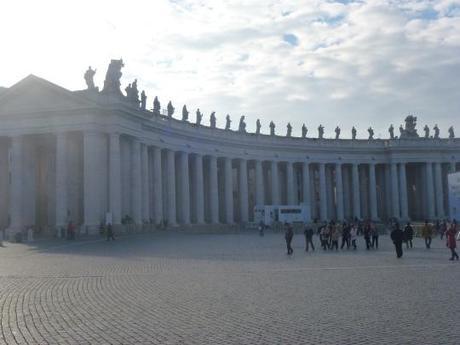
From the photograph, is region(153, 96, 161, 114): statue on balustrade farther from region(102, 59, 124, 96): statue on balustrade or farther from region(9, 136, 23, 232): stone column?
region(9, 136, 23, 232): stone column

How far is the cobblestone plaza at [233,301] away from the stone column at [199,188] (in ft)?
157

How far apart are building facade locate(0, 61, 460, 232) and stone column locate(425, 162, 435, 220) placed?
6.9 inches

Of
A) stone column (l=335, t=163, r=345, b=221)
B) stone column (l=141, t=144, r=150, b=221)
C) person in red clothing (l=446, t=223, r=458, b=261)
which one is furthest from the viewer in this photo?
stone column (l=335, t=163, r=345, b=221)

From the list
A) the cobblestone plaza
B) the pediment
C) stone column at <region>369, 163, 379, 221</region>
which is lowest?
the cobblestone plaza

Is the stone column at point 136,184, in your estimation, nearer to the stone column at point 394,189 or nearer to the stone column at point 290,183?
the stone column at point 290,183

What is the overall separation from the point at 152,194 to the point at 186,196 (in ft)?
22.9

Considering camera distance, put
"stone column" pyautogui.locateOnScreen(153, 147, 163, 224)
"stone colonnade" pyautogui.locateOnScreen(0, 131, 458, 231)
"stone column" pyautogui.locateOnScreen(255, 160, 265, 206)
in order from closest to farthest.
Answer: "stone colonnade" pyautogui.locateOnScreen(0, 131, 458, 231), "stone column" pyautogui.locateOnScreen(153, 147, 163, 224), "stone column" pyautogui.locateOnScreen(255, 160, 265, 206)

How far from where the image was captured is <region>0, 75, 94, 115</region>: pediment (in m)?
60.8

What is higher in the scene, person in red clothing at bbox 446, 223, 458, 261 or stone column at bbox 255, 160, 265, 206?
stone column at bbox 255, 160, 265, 206

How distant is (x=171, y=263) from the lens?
30484mm

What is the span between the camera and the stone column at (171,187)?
73500 millimetres

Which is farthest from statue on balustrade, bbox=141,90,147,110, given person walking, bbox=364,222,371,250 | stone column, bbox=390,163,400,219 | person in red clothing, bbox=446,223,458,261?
stone column, bbox=390,163,400,219

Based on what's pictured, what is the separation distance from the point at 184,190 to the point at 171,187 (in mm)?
3404

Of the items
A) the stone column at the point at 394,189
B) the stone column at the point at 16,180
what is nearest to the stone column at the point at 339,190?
the stone column at the point at 394,189
